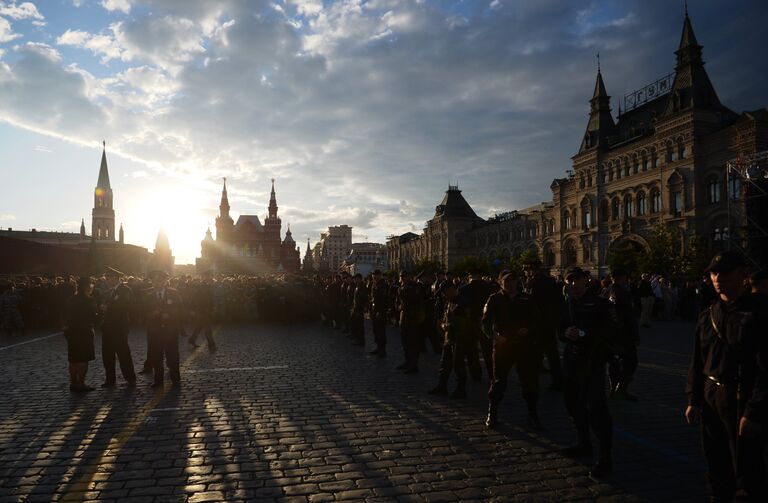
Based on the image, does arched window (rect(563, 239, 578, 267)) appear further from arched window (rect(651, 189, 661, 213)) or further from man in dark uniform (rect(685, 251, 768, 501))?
man in dark uniform (rect(685, 251, 768, 501))

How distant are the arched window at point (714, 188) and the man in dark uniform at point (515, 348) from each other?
1521 inches

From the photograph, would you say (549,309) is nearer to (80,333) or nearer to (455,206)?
(80,333)

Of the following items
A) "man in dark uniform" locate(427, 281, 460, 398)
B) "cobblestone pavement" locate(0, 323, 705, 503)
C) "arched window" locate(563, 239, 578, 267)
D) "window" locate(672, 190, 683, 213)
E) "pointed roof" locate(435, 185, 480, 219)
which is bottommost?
"cobblestone pavement" locate(0, 323, 705, 503)

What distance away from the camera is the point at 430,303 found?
12.2 meters

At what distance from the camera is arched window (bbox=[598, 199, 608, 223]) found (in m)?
50.4

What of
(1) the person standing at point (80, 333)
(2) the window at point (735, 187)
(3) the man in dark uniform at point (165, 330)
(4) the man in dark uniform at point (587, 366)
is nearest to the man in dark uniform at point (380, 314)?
(3) the man in dark uniform at point (165, 330)

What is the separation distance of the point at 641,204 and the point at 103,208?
404 feet

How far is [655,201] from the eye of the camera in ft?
145

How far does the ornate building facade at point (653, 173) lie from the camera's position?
122 feet

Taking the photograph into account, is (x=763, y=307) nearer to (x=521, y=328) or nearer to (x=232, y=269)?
(x=521, y=328)

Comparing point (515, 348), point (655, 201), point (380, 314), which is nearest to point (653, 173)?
point (655, 201)

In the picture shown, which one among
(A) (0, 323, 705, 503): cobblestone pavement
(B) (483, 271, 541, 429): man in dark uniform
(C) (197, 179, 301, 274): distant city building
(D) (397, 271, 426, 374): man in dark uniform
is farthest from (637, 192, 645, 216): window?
(C) (197, 179, 301, 274): distant city building

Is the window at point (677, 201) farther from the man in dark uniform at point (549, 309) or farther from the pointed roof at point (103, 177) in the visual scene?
the pointed roof at point (103, 177)

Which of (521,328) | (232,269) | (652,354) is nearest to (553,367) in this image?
(521,328)
